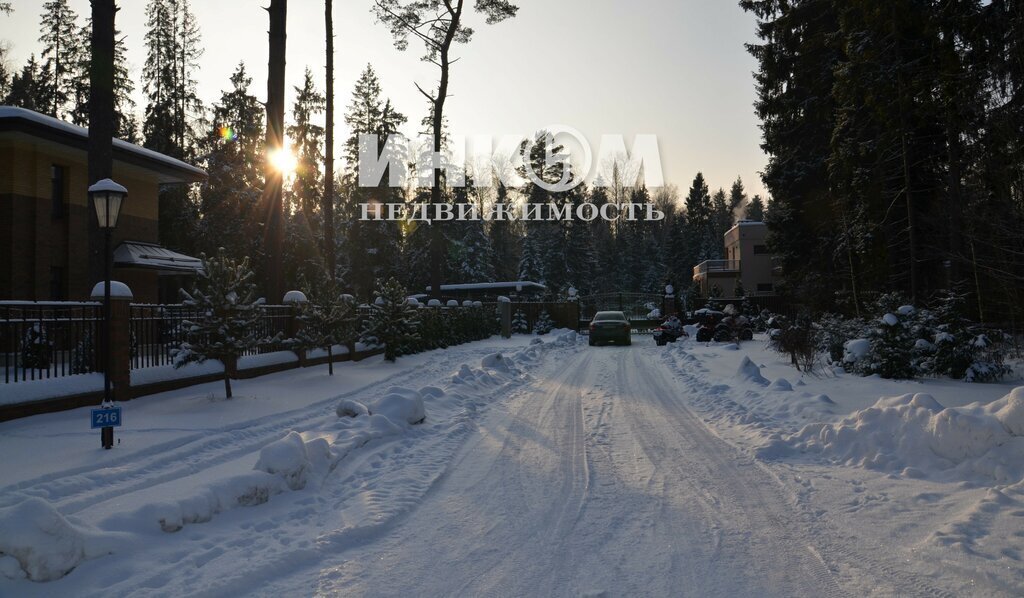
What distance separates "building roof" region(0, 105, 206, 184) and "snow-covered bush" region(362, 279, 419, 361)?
8794 millimetres

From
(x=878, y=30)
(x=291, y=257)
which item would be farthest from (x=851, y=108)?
(x=291, y=257)

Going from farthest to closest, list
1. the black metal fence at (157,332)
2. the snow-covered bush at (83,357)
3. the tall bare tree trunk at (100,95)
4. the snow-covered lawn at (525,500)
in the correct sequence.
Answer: the tall bare tree trunk at (100,95)
the black metal fence at (157,332)
the snow-covered bush at (83,357)
the snow-covered lawn at (525,500)

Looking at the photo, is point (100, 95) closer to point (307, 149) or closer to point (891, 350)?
point (891, 350)

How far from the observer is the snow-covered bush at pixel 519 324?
1430 inches

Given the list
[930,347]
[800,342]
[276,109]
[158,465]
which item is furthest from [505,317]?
[158,465]

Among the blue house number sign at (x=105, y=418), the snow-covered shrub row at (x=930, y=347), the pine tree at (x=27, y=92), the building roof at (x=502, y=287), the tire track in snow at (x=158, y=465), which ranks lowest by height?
the tire track in snow at (x=158, y=465)

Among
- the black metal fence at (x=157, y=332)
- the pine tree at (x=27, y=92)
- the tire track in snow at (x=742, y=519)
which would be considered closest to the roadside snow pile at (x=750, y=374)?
the tire track in snow at (x=742, y=519)

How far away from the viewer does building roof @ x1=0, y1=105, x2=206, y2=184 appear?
16.3m

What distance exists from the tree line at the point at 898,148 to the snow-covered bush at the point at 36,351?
646 inches

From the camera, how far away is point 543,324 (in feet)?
117

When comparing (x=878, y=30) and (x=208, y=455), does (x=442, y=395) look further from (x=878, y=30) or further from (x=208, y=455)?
(x=878, y=30)

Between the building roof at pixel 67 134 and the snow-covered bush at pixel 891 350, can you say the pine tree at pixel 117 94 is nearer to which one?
the building roof at pixel 67 134

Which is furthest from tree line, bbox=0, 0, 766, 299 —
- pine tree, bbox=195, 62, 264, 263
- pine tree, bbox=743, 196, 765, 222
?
pine tree, bbox=743, 196, 765, 222

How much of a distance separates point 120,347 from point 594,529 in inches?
358
